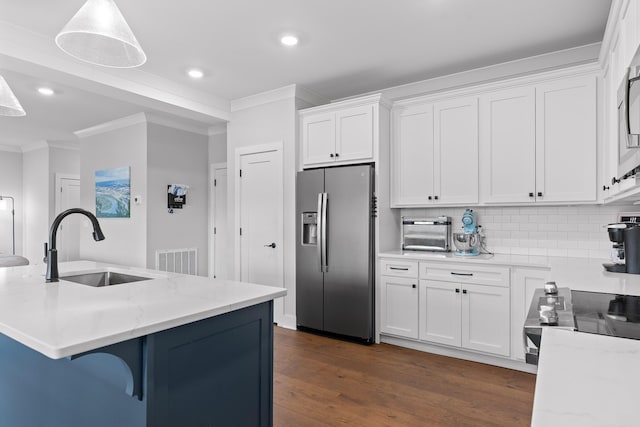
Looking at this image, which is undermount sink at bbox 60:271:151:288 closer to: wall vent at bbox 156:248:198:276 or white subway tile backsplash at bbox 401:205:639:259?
wall vent at bbox 156:248:198:276

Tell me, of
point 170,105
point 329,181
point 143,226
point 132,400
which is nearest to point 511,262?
point 329,181

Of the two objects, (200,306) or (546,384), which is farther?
(200,306)

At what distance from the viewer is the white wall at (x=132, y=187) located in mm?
5238

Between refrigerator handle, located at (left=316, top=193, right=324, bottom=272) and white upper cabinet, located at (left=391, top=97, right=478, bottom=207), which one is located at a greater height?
white upper cabinet, located at (left=391, top=97, right=478, bottom=207)

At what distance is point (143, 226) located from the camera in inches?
205

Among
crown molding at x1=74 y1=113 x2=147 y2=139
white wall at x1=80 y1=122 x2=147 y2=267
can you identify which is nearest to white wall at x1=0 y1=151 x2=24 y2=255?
crown molding at x1=74 y1=113 x2=147 y2=139

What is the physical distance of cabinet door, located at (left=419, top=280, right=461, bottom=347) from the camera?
3.34 meters

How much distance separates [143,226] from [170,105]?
1.85 meters

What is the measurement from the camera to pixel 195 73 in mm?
3861

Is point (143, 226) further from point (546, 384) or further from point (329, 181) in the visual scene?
point (546, 384)

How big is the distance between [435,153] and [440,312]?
4.81 ft

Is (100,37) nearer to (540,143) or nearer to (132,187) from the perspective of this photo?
(540,143)

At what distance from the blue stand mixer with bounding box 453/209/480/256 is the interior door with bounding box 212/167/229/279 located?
11.4ft

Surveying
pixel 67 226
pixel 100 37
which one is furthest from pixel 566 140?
pixel 67 226
